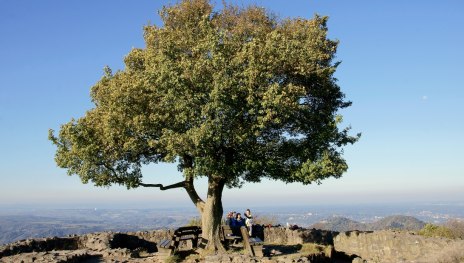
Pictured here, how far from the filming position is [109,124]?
1014 inches

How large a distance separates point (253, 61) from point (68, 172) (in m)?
14.9

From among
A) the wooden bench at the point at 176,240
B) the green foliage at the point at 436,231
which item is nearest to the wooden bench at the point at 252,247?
the wooden bench at the point at 176,240

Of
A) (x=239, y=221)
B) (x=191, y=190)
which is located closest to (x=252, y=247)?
(x=191, y=190)

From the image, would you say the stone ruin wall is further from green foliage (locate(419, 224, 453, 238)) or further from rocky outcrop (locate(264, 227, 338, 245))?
green foliage (locate(419, 224, 453, 238))

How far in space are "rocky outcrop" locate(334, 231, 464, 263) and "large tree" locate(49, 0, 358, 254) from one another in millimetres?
6799

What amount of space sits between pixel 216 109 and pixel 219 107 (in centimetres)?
37

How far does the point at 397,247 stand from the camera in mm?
27672

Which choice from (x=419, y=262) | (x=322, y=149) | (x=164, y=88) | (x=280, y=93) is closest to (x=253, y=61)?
(x=280, y=93)

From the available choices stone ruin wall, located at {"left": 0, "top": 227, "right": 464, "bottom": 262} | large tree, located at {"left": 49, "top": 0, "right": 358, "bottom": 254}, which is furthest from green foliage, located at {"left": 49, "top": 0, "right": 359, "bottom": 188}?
stone ruin wall, located at {"left": 0, "top": 227, "right": 464, "bottom": 262}

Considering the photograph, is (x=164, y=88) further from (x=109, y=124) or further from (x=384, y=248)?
(x=384, y=248)

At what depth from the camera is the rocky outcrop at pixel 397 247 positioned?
22.2m

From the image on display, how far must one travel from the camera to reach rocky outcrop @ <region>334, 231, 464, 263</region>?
875 inches

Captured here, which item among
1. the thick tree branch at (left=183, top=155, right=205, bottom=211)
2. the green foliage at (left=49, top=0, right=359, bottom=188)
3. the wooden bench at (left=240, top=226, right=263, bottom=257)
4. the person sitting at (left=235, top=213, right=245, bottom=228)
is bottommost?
the wooden bench at (left=240, top=226, right=263, bottom=257)

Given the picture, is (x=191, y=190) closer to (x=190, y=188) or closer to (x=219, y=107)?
(x=190, y=188)
